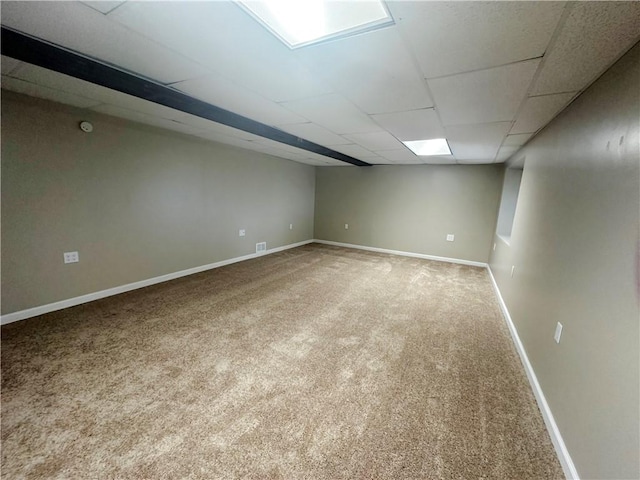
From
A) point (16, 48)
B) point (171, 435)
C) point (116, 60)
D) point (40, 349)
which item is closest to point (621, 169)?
point (171, 435)

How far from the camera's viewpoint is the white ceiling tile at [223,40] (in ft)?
3.97

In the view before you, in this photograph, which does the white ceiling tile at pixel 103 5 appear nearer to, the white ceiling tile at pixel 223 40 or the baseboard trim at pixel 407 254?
the white ceiling tile at pixel 223 40

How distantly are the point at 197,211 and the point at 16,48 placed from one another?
2.72m

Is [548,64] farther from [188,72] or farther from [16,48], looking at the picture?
[16,48]

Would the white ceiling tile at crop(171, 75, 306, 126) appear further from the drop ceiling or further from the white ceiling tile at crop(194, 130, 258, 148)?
the white ceiling tile at crop(194, 130, 258, 148)

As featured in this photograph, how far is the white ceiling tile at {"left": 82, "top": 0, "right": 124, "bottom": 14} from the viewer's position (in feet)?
3.90

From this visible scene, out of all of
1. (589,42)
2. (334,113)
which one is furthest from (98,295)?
(589,42)

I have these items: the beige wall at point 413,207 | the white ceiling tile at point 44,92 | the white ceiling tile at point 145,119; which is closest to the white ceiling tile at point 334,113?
the white ceiling tile at point 145,119

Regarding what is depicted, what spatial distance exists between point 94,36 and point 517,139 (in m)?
4.02

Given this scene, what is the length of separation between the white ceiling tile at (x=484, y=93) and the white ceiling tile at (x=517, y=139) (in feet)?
2.40

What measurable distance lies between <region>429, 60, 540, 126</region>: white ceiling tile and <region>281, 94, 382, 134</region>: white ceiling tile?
716 millimetres

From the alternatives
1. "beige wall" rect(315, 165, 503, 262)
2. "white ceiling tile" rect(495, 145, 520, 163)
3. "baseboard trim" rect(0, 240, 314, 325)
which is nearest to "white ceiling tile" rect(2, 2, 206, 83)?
"baseboard trim" rect(0, 240, 314, 325)

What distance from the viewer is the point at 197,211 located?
4.15 m

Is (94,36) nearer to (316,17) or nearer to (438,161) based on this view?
(316,17)
